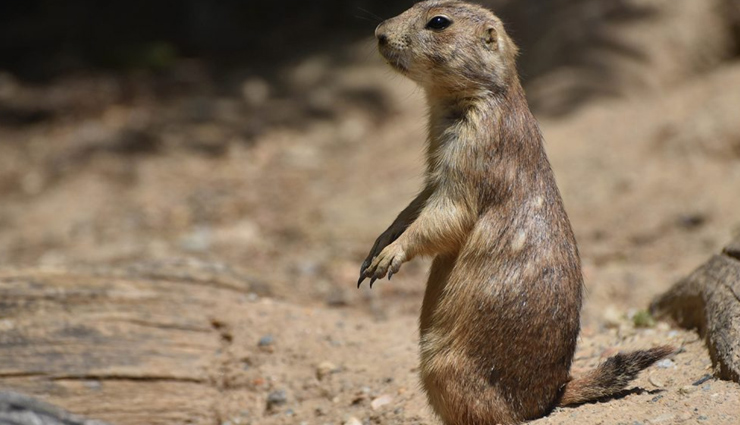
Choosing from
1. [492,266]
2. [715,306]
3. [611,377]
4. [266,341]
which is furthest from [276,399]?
[715,306]

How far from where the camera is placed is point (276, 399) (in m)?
5.47

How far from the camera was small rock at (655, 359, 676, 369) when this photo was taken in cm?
458

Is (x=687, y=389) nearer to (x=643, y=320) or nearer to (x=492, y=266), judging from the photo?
(x=492, y=266)

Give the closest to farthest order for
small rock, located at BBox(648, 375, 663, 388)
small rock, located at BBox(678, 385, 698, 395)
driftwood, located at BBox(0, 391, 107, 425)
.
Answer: driftwood, located at BBox(0, 391, 107, 425) < small rock, located at BBox(678, 385, 698, 395) < small rock, located at BBox(648, 375, 663, 388)

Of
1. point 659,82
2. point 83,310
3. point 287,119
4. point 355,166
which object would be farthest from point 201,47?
point 83,310

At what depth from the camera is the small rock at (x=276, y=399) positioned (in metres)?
5.46

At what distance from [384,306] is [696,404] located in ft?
14.9

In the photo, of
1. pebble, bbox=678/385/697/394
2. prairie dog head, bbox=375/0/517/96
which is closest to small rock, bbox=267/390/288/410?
prairie dog head, bbox=375/0/517/96

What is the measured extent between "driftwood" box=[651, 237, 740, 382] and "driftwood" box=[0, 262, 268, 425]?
109 inches

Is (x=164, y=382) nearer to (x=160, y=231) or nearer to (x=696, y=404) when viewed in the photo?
(x=696, y=404)

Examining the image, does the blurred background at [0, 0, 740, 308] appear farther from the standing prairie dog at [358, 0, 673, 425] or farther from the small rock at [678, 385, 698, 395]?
the small rock at [678, 385, 698, 395]

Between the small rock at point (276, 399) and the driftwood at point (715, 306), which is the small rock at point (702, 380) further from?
the small rock at point (276, 399)

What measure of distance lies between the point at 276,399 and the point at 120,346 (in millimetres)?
1095

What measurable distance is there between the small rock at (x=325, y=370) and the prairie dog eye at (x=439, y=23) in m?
2.29
